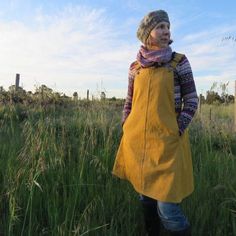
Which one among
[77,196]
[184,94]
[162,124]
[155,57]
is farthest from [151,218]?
[155,57]

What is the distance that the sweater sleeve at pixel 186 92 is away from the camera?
9.80 ft

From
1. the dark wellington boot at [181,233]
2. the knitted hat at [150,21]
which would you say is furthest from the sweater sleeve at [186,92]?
the dark wellington boot at [181,233]

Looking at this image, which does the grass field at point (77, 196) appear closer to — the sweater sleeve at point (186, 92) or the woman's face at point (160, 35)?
the sweater sleeve at point (186, 92)

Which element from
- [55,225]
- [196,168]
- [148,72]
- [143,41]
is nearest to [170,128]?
[148,72]

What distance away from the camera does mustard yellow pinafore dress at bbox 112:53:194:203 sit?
9.57 ft

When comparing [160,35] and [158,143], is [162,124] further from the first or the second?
[160,35]

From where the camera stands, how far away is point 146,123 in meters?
3.04

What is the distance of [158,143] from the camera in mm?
2965

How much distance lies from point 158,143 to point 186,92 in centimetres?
38

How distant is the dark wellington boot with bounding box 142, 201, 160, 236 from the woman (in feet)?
0.22

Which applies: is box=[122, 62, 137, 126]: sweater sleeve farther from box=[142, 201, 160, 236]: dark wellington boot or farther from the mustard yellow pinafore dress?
box=[142, 201, 160, 236]: dark wellington boot

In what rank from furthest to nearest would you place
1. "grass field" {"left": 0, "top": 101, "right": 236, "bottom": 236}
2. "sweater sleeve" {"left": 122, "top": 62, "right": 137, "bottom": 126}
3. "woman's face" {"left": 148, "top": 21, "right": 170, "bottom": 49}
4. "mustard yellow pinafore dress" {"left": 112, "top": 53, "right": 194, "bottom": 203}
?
"sweater sleeve" {"left": 122, "top": 62, "right": 137, "bottom": 126} < "grass field" {"left": 0, "top": 101, "right": 236, "bottom": 236} < "woman's face" {"left": 148, "top": 21, "right": 170, "bottom": 49} < "mustard yellow pinafore dress" {"left": 112, "top": 53, "right": 194, "bottom": 203}

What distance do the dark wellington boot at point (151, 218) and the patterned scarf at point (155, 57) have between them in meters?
0.96

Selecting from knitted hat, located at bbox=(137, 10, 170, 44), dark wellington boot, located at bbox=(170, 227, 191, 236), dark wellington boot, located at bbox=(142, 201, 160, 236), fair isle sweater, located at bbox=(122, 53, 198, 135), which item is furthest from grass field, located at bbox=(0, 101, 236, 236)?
knitted hat, located at bbox=(137, 10, 170, 44)
